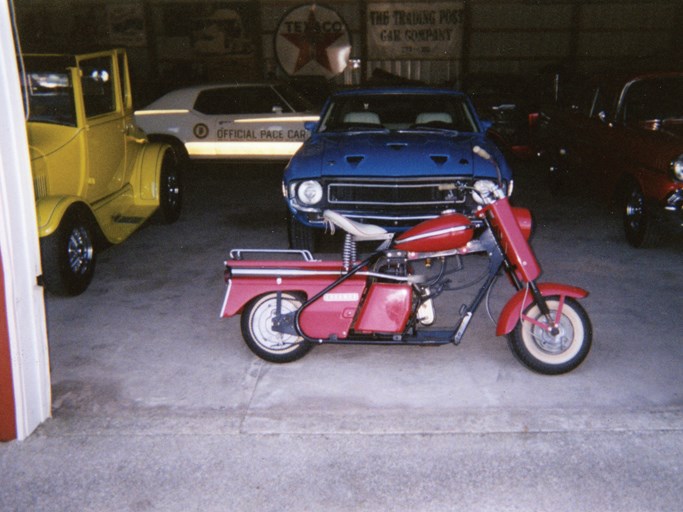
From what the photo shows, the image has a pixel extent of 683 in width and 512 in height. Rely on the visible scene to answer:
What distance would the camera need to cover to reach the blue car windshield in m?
7.16

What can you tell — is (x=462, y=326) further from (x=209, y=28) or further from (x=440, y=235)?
(x=209, y=28)

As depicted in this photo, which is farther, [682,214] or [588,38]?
[588,38]

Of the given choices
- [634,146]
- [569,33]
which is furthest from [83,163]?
[569,33]

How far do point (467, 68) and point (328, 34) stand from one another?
11.4 feet

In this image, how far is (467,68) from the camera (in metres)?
17.8

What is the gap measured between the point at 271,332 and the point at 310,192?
184 centimetres

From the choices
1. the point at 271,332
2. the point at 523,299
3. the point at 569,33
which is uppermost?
the point at 569,33

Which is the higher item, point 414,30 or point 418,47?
point 414,30

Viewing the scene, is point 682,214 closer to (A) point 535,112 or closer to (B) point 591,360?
(B) point 591,360

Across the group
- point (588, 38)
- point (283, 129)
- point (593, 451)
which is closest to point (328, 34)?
point (588, 38)

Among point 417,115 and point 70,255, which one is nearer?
point 70,255

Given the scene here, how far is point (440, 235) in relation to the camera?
14.0 ft

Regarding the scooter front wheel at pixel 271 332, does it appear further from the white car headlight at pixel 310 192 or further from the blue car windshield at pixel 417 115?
the blue car windshield at pixel 417 115

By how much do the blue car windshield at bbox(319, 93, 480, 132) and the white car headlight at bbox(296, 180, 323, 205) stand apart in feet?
3.74
